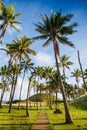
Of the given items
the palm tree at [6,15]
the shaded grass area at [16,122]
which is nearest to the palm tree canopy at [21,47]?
the palm tree at [6,15]

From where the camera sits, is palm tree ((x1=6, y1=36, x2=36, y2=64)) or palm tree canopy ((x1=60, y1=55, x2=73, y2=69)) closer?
palm tree ((x1=6, y1=36, x2=36, y2=64))

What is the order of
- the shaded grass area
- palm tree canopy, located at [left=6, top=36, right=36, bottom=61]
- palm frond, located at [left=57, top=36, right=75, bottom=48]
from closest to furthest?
the shaded grass area < palm frond, located at [left=57, top=36, right=75, bottom=48] < palm tree canopy, located at [left=6, top=36, right=36, bottom=61]

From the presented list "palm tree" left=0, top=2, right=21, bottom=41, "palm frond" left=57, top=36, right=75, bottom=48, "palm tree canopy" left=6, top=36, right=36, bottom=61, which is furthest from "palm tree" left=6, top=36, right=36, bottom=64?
"palm frond" left=57, top=36, right=75, bottom=48

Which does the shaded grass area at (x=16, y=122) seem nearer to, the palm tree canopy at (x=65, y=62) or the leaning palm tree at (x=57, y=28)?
the leaning palm tree at (x=57, y=28)

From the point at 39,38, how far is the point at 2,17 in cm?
855

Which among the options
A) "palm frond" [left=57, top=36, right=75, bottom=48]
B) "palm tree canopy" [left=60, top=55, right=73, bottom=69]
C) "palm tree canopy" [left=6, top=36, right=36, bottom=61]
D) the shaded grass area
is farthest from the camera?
"palm tree canopy" [left=60, top=55, right=73, bottom=69]

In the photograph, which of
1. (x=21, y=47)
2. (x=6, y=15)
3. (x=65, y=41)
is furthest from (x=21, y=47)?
(x=65, y=41)

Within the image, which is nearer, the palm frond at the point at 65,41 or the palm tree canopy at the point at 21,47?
the palm frond at the point at 65,41

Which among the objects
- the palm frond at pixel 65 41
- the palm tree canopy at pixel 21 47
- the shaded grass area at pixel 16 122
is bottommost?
the shaded grass area at pixel 16 122

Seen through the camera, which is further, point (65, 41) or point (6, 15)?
point (6, 15)

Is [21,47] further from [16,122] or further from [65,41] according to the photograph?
[16,122]

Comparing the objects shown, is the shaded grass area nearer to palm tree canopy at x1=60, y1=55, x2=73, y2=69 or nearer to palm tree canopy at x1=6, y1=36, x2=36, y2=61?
palm tree canopy at x1=6, y1=36, x2=36, y2=61

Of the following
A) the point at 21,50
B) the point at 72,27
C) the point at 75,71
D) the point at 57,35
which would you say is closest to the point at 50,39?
the point at 57,35

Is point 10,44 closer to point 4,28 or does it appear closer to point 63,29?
point 4,28
